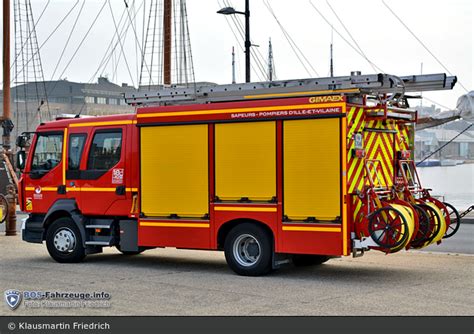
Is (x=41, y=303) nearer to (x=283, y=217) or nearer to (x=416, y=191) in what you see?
(x=283, y=217)

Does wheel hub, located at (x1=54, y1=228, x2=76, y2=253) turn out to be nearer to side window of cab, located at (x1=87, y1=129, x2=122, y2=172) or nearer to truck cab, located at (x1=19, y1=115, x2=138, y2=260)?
truck cab, located at (x1=19, y1=115, x2=138, y2=260)

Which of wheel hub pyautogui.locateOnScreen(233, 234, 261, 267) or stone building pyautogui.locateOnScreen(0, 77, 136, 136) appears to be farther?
stone building pyautogui.locateOnScreen(0, 77, 136, 136)

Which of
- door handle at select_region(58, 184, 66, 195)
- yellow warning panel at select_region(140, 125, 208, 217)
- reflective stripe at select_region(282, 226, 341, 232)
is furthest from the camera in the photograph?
door handle at select_region(58, 184, 66, 195)

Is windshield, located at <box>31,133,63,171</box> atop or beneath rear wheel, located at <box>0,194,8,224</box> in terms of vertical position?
atop

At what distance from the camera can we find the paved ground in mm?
9938

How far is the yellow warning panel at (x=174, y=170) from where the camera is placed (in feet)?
44.1

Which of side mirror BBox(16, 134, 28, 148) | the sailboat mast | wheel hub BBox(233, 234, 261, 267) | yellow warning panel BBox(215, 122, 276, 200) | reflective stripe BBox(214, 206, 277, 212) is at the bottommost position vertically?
wheel hub BBox(233, 234, 261, 267)

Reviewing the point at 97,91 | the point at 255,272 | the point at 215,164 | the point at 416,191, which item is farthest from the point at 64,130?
the point at 97,91

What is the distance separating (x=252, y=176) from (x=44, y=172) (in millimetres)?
4627

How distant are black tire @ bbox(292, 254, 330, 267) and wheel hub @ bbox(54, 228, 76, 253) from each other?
155 inches

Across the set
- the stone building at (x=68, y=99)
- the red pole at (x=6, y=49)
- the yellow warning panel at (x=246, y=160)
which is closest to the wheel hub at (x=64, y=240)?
the yellow warning panel at (x=246, y=160)

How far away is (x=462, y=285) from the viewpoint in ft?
38.1

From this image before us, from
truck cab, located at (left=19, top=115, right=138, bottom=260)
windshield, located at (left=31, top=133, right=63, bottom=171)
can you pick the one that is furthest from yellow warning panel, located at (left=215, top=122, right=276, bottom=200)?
windshield, located at (left=31, top=133, right=63, bottom=171)

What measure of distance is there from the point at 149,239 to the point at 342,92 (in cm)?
416
